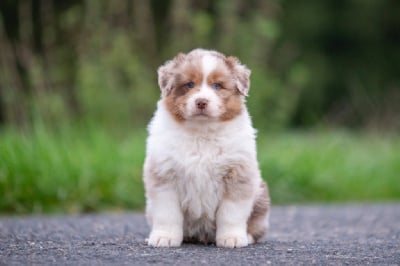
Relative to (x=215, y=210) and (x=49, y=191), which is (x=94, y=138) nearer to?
(x=49, y=191)

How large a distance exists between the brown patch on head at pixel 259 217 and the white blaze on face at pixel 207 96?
726mm

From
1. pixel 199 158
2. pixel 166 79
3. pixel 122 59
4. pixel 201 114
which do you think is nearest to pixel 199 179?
pixel 199 158

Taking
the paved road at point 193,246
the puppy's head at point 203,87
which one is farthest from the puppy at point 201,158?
the paved road at point 193,246

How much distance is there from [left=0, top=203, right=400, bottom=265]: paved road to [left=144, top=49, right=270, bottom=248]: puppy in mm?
169

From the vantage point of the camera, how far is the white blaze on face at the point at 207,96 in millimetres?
5574

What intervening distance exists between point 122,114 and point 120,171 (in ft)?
6.13

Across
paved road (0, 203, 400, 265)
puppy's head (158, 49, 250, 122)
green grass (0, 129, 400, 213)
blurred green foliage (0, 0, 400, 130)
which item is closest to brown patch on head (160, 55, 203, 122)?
puppy's head (158, 49, 250, 122)

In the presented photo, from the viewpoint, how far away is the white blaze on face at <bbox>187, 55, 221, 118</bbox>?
557 cm

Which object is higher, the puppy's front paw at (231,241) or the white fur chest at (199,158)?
the white fur chest at (199,158)

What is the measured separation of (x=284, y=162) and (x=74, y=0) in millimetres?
5394

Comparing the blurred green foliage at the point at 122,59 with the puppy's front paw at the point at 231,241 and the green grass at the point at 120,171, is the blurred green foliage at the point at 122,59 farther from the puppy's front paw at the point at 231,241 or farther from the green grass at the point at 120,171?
the puppy's front paw at the point at 231,241

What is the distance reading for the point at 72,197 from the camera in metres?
8.88

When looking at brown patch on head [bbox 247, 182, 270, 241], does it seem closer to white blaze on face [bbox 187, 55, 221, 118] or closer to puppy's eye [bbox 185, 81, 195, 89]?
white blaze on face [bbox 187, 55, 221, 118]

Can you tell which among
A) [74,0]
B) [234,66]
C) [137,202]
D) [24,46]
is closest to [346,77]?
[74,0]
